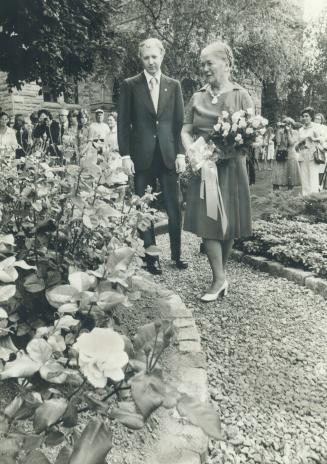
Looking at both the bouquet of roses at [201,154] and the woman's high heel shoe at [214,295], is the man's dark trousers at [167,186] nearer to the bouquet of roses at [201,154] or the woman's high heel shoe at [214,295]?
the woman's high heel shoe at [214,295]

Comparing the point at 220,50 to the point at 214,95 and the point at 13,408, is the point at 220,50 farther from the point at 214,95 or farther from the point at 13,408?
the point at 13,408

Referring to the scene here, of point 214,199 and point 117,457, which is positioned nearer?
point 117,457

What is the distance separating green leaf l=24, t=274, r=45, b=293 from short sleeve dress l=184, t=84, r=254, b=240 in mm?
1986

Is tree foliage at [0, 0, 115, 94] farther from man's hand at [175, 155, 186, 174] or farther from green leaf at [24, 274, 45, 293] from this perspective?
green leaf at [24, 274, 45, 293]

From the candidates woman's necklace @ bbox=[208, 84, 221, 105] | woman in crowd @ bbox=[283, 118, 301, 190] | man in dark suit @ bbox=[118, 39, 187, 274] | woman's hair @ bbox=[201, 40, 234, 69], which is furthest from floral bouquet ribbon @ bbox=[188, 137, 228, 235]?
woman in crowd @ bbox=[283, 118, 301, 190]

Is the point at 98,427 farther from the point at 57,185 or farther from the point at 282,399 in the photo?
the point at 282,399

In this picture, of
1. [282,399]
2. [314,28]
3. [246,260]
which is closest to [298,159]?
[246,260]

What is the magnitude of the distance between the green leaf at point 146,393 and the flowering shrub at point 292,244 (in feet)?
12.4

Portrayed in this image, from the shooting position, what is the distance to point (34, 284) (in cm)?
199

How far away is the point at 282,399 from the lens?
2645 millimetres

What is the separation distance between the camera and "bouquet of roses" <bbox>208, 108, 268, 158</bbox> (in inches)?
139

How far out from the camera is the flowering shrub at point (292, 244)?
4762 millimetres

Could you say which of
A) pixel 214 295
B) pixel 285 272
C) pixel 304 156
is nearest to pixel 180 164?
pixel 214 295

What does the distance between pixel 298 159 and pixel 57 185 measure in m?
9.40
